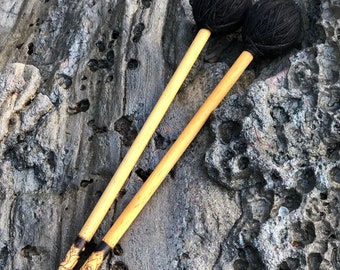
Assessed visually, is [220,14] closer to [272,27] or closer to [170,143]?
[272,27]

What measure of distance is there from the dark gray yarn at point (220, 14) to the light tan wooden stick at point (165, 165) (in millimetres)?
79

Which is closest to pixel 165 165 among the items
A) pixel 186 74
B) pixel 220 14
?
pixel 186 74

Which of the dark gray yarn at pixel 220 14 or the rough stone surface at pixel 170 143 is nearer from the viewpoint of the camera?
the rough stone surface at pixel 170 143

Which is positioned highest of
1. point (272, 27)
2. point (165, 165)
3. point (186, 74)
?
point (272, 27)

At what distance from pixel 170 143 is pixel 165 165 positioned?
0.32 ft

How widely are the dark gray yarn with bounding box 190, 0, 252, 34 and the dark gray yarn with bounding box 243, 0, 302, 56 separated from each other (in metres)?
0.03

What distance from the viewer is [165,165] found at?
3.59 ft

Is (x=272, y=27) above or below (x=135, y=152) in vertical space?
above

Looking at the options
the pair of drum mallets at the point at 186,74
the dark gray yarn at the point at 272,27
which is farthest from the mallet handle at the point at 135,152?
the dark gray yarn at the point at 272,27

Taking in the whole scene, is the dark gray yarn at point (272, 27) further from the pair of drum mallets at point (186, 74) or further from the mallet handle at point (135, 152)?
the mallet handle at point (135, 152)

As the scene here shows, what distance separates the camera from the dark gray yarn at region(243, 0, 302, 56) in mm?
1138

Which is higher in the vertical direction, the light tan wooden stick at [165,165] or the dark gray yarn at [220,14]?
the dark gray yarn at [220,14]

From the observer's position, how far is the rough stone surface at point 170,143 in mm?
1018

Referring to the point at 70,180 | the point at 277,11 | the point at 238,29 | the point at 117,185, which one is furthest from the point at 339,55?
the point at 70,180
